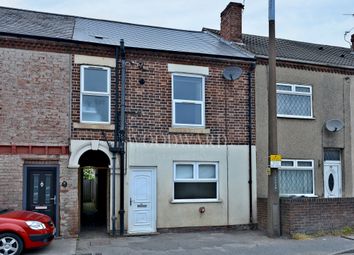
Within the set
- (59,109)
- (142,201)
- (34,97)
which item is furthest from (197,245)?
(34,97)

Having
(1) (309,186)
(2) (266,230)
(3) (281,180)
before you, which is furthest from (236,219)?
(1) (309,186)

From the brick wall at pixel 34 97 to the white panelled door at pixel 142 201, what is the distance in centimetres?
240

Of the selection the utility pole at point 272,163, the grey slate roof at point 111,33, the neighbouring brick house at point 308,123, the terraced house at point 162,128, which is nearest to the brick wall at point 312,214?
the terraced house at point 162,128

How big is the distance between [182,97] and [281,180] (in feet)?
14.8

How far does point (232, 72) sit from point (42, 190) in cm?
687

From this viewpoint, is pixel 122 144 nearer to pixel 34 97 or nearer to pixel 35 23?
pixel 34 97

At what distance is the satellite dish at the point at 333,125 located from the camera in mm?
15234

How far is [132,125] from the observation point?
1291cm

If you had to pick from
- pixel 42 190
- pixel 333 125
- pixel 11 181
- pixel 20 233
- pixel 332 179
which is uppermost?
pixel 333 125

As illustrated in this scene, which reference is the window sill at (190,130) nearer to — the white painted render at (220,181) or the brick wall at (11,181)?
the white painted render at (220,181)

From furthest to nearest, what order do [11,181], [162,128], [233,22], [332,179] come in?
[233,22]
[332,179]
[162,128]
[11,181]

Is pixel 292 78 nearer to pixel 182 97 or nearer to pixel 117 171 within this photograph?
pixel 182 97

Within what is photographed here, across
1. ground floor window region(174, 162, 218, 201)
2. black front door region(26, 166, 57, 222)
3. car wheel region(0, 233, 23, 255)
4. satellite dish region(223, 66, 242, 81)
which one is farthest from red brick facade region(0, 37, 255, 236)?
car wheel region(0, 233, 23, 255)

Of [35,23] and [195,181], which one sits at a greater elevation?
[35,23]
